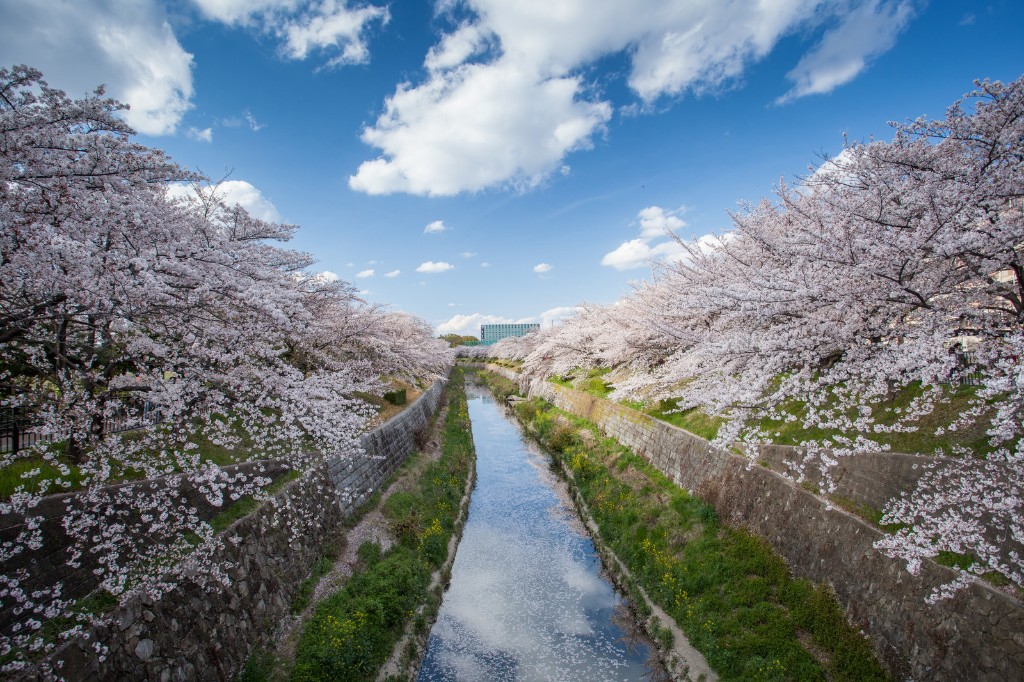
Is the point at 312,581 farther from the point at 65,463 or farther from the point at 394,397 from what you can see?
the point at 394,397

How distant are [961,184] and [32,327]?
10251 mm

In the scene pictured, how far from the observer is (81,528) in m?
5.53

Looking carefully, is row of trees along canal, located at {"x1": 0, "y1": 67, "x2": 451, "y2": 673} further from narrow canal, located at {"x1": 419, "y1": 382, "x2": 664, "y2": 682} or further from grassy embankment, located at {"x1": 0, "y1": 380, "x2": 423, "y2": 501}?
narrow canal, located at {"x1": 419, "y1": 382, "x2": 664, "y2": 682}

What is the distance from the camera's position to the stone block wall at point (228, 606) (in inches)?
192

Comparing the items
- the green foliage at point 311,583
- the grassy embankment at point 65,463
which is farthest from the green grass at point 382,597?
the grassy embankment at point 65,463

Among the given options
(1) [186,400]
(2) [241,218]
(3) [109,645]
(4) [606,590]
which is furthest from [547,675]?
(2) [241,218]

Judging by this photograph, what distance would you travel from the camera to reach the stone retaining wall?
497cm

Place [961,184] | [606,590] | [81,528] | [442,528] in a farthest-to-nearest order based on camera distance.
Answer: [442,528]
[606,590]
[81,528]
[961,184]

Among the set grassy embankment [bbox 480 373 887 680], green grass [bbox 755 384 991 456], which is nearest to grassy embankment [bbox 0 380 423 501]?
grassy embankment [bbox 480 373 887 680]

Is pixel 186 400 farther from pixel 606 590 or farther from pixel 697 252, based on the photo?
pixel 697 252

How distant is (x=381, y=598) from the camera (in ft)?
26.9

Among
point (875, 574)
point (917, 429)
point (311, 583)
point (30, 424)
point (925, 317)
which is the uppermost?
point (925, 317)

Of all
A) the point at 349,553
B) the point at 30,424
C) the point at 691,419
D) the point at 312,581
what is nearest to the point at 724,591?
the point at 691,419

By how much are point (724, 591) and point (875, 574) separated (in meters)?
2.48
